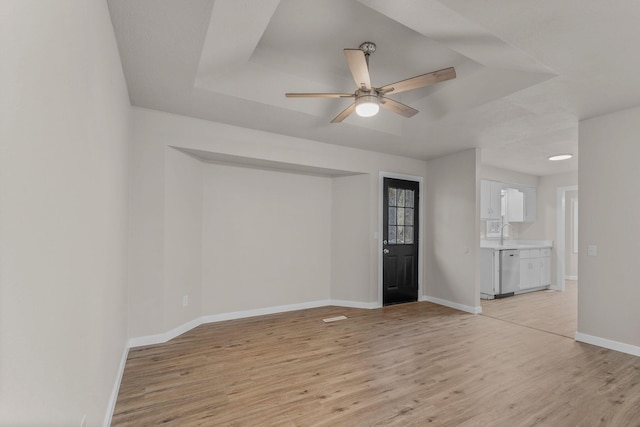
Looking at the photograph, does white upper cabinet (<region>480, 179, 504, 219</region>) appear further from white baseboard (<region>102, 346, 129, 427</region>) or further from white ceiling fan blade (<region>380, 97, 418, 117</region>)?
white baseboard (<region>102, 346, 129, 427</region>)

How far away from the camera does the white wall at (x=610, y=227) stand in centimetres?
318

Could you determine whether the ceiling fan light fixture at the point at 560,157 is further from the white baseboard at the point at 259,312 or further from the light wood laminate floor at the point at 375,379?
the white baseboard at the point at 259,312

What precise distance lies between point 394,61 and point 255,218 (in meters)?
2.70

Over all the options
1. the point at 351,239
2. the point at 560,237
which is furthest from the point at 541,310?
the point at 351,239

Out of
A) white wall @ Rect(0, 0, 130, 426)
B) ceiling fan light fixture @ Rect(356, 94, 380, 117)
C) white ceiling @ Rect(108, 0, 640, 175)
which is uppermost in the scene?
white ceiling @ Rect(108, 0, 640, 175)

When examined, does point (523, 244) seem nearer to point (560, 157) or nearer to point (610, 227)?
point (560, 157)

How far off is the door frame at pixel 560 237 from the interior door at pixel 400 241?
3.67m

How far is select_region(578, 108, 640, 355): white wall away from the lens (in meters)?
3.18

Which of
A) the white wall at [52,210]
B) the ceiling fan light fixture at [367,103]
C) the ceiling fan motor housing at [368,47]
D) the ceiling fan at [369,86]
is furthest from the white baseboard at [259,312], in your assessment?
the ceiling fan motor housing at [368,47]

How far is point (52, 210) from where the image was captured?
0.95 m

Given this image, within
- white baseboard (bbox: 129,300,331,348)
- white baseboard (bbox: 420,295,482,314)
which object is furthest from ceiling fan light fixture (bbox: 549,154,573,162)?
white baseboard (bbox: 129,300,331,348)

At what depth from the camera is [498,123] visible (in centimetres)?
369

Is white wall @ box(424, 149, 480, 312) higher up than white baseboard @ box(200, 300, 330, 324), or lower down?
higher up

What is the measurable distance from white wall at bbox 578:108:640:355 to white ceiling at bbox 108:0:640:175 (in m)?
0.33
